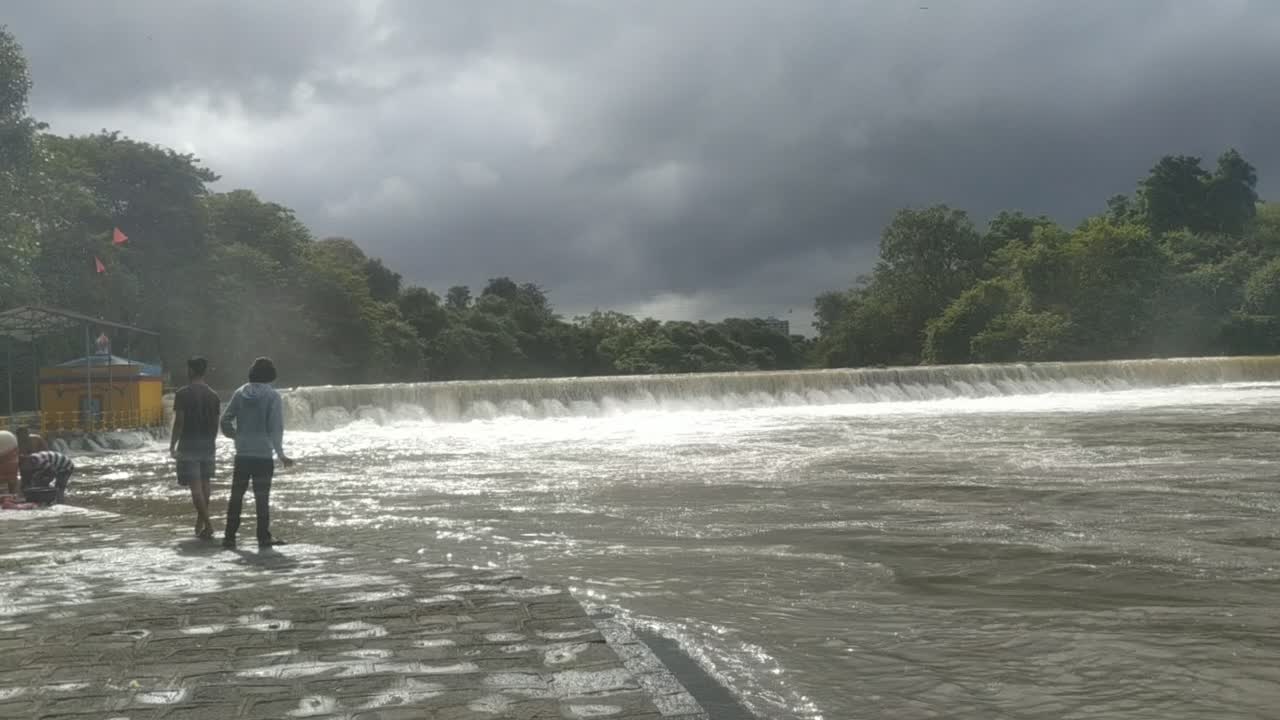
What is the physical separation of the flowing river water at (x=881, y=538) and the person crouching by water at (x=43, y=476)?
0.98 m

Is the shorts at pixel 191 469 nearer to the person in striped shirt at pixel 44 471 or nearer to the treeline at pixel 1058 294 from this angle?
the person in striped shirt at pixel 44 471

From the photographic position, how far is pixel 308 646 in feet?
15.5

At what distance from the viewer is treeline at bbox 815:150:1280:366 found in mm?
55406

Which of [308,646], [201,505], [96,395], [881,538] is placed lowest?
[881,538]

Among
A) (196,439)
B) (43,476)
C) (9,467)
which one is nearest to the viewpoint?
(196,439)

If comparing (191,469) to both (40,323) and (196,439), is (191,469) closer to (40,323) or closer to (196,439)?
(196,439)

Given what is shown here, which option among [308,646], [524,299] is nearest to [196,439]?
[308,646]

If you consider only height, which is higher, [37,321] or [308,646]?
[37,321]

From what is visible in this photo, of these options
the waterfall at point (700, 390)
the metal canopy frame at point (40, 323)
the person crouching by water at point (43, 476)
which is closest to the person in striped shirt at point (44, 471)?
the person crouching by water at point (43, 476)

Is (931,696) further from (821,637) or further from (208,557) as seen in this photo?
(208,557)

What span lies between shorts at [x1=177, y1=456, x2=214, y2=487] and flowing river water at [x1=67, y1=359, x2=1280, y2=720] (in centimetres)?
Result: 104

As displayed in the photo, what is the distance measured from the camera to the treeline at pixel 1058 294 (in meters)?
55.4

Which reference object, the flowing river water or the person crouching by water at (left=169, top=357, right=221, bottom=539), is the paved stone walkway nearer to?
the flowing river water

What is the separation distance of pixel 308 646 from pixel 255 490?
12.0ft
